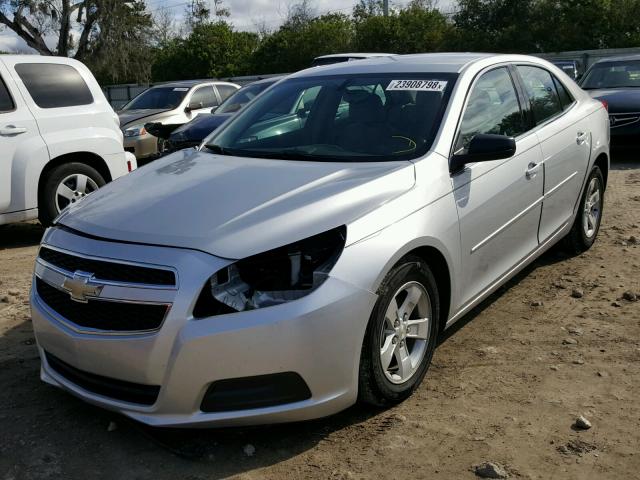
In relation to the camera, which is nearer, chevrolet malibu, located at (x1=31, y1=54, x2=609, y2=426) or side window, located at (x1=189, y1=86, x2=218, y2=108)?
chevrolet malibu, located at (x1=31, y1=54, x2=609, y2=426)

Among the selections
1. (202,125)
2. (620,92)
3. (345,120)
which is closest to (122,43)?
(202,125)

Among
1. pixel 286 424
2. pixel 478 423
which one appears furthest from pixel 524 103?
pixel 286 424

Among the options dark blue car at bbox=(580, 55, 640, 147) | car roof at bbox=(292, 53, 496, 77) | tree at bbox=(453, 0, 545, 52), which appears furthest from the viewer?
tree at bbox=(453, 0, 545, 52)

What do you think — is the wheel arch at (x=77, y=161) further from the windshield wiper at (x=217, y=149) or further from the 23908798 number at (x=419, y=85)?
the 23908798 number at (x=419, y=85)

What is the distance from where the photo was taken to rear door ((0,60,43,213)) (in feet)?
21.5

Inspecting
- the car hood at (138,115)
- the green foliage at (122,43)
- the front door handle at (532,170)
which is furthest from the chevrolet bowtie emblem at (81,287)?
the green foliage at (122,43)

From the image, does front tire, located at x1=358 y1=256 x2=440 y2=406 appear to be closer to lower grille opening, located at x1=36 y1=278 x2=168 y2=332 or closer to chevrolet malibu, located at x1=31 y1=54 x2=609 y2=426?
chevrolet malibu, located at x1=31 y1=54 x2=609 y2=426

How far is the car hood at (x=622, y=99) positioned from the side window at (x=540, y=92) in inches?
219

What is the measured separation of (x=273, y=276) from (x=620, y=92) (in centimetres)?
935

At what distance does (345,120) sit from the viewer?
4125 mm

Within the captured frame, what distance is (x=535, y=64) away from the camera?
5.14 metres

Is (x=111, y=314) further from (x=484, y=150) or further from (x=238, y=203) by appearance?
(x=484, y=150)

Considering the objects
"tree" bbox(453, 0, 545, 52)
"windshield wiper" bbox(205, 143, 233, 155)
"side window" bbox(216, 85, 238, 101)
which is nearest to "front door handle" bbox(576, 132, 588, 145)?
"windshield wiper" bbox(205, 143, 233, 155)

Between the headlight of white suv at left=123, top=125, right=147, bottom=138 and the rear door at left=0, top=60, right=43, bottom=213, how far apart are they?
4920mm
